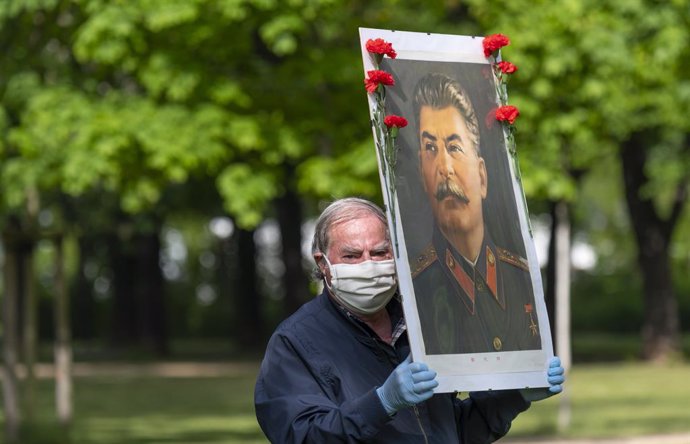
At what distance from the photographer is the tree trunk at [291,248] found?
3488 cm

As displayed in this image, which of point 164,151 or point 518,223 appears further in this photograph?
point 164,151

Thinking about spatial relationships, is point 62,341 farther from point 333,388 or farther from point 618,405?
point 333,388

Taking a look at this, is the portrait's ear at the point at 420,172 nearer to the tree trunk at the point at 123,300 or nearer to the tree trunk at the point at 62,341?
the tree trunk at the point at 62,341

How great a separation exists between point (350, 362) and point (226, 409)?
1922cm

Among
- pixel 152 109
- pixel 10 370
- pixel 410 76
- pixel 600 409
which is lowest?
pixel 600 409

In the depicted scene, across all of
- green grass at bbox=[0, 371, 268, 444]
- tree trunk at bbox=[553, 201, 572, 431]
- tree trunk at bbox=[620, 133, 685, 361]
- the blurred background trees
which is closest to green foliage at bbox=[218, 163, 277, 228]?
the blurred background trees

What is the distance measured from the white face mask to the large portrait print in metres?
0.05

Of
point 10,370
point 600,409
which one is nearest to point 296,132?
point 10,370

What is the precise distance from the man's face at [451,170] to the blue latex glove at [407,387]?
67 centimetres

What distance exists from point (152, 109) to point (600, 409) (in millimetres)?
9254

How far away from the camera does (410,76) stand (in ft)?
16.0

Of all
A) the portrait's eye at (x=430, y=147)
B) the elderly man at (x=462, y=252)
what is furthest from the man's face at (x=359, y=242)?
the portrait's eye at (x=430, y=147)

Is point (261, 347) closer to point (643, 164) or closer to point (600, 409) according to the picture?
point (643, 164)

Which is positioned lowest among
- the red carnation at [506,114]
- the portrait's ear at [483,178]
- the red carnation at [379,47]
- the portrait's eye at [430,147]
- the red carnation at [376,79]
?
the portrait's ear at [483,178]
